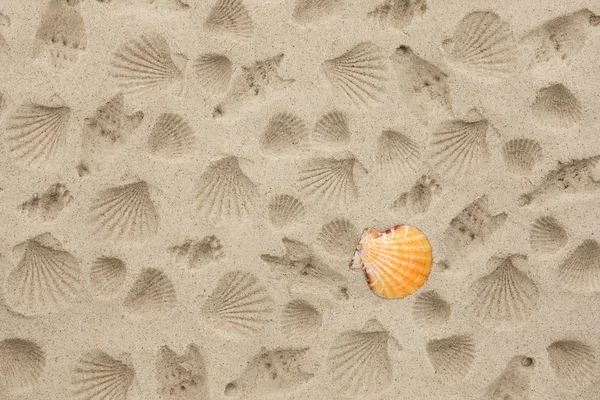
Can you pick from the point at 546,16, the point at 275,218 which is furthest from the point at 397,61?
the point at 275,218

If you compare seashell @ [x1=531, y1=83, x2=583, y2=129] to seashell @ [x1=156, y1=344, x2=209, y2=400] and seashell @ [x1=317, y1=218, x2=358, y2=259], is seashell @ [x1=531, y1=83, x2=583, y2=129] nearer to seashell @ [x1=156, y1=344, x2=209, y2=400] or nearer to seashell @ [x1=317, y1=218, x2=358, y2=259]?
seashell @ [x1=317, y1=218, x2=358, y2=259]

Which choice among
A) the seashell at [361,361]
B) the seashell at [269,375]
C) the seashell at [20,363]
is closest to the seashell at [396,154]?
the seashell at [361,361]

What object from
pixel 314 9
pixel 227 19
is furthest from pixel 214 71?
pixel 314 9

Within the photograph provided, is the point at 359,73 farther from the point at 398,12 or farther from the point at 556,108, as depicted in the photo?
the point at 556,108

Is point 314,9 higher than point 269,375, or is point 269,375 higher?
point 314,9

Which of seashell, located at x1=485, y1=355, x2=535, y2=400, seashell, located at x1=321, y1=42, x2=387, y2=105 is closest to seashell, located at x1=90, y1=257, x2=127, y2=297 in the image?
seashell, located at x1=321, y1=42, x2=387, y2=105

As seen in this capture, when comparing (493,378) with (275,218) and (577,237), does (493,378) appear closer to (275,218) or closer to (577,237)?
(577,237)
